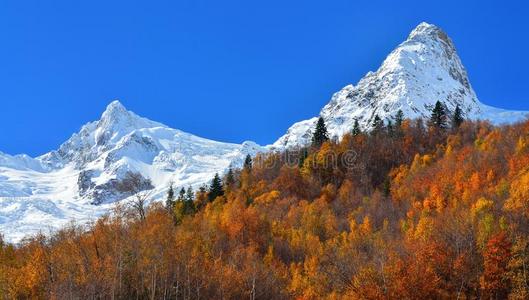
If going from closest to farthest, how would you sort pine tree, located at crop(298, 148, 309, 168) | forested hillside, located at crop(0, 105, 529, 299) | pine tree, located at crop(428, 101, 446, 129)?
forested hillside, located at crop(0, 105, 529, 299) → pine tree, located at crop(298, 148, 309, 168) → pine tree, located at crop(428, 101, 446, 129)

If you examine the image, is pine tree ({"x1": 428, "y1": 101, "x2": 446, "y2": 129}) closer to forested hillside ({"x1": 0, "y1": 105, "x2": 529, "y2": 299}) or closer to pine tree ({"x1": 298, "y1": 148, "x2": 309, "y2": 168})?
forested hillside ({"x1": 0, "y1": 105, "x2": 529, "y2": 299})

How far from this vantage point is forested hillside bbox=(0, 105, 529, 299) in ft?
218

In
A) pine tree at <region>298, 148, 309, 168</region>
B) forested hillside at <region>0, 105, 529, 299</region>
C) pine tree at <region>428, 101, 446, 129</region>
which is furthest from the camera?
pine tree at <region>428, 101, 446, 129</region>

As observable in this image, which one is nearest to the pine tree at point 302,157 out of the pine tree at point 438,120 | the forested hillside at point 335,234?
the forested hillside at point 335,234

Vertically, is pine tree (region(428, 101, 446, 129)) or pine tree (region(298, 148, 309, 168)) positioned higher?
pine tree (region(428, 101, 446, 129))

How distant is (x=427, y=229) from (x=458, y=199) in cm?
1632

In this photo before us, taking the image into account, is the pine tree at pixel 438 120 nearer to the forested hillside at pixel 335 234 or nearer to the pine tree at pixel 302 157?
the forested hillside at pixel 335 234

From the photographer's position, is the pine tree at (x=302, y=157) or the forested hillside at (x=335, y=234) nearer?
the forested hillside at (x=335, y=234)

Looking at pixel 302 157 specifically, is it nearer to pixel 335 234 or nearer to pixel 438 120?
pixel 438 120

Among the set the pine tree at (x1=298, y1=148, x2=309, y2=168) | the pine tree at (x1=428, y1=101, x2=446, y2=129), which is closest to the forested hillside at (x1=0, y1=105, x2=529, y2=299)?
the pine tree at (x1=428, y1=101, x2=446, y2=129)

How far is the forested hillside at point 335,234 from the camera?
66.3 meters

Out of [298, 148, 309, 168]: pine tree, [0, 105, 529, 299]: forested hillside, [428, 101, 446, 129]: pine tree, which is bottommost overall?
[0, 105, 529, 299]: forested hillside

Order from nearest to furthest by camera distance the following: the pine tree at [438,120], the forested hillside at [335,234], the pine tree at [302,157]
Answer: the forested hillside at [335,234] → the pine tree at [302,157] → the pine tree at [438,120]

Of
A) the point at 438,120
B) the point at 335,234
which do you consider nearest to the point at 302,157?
the point at 438,120
